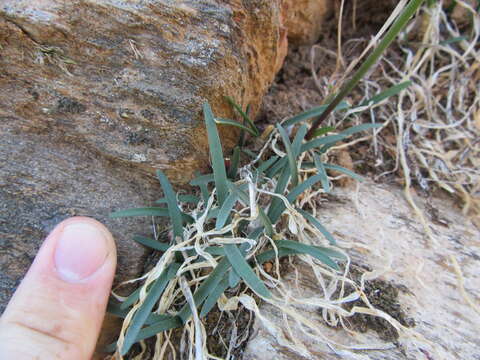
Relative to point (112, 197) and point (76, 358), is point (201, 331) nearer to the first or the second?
point (76, 358)

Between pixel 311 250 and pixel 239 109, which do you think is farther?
pixel 239 109

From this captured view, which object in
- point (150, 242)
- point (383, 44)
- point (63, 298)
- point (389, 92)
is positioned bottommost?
point (63, 298)

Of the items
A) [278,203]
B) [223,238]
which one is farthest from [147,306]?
[278,203]

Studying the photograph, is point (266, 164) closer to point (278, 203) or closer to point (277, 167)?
point (277, 167)

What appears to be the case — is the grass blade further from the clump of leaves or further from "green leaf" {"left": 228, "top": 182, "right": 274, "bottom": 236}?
"green leaf" {"left": 228, "top": 182, "right": 274, "bottom": 236}

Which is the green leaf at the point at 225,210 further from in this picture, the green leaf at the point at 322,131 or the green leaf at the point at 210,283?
the green leaf at the point at 322,131

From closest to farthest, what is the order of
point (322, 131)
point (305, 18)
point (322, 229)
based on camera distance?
point (322, 229) < point (322, 131) < point (305, 18)

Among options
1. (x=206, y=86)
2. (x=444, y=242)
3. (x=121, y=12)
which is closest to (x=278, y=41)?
(x=206, y=86)

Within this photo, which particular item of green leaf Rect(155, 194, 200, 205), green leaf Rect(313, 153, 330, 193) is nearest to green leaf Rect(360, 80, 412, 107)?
green leaf Rect(313, 153, 330, 193)
